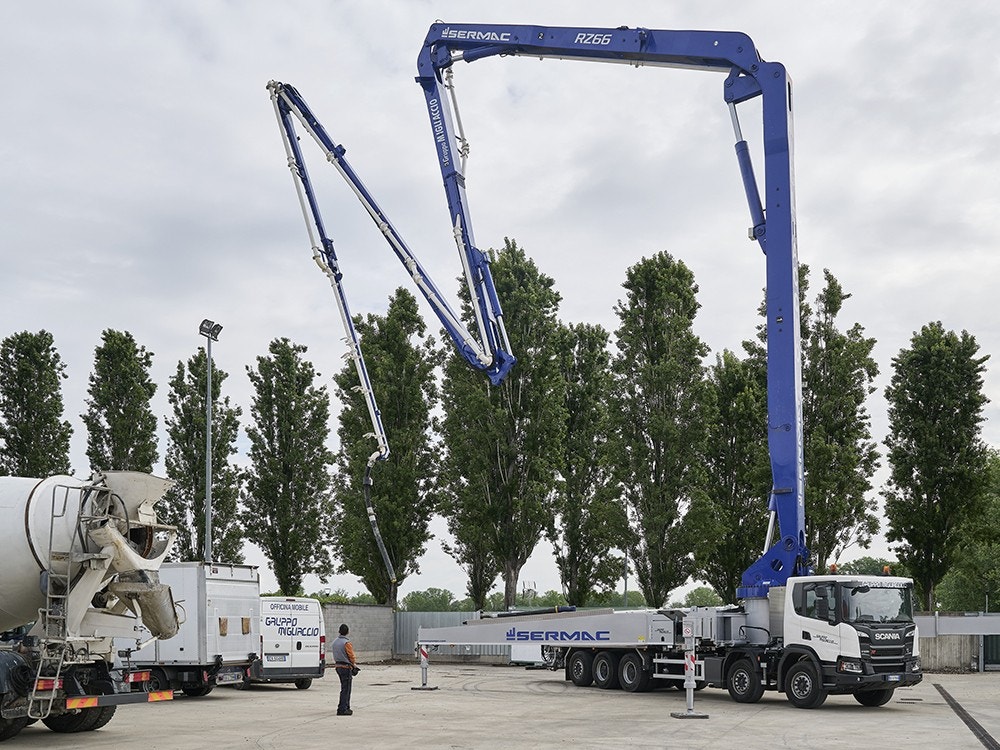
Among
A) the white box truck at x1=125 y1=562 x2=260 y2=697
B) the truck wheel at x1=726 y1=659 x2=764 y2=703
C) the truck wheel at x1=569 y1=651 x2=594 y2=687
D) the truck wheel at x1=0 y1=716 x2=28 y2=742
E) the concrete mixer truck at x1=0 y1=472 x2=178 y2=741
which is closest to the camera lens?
the concrete mixer truck at x1=0 y1=472 x2=178 y2=741

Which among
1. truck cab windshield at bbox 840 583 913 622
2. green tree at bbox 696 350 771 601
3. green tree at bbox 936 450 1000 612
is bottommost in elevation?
green tree at bbox 936 450 1000 612

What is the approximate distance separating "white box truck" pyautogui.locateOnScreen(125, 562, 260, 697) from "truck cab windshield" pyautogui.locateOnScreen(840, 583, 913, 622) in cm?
1206

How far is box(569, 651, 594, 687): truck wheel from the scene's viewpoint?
85.1ft

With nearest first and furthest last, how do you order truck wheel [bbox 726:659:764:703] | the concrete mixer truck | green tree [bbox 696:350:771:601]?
the concrete mixer truck
truck wheel [bbox 726:659:764:703]
green tree [bbox 696:350:771:601]

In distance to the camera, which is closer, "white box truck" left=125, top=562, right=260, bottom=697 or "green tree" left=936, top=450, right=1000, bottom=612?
"white box truck" left=125, top=562, right=260, bottom=697

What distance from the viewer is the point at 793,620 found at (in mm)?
21281

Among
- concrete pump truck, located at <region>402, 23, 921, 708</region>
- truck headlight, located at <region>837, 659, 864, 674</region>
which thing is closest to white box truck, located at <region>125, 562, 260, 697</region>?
concrete pump truck, located at <region>402, 23, 921, 708</region>

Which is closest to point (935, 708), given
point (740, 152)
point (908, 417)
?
point (740, 152)

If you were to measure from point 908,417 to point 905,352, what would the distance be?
8.65 feet

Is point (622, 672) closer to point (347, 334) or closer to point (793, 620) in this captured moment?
point (793, 620)

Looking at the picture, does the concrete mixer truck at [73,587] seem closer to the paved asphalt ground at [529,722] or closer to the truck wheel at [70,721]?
the paved asphalt ground at [529,722]

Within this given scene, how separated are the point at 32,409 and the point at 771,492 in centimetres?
3350

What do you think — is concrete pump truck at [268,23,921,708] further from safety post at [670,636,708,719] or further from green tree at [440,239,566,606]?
green tree at [440,239,566,606]

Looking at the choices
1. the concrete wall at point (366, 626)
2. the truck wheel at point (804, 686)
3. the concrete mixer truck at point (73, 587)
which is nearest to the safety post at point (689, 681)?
the truck wheel at point (804, 686)
